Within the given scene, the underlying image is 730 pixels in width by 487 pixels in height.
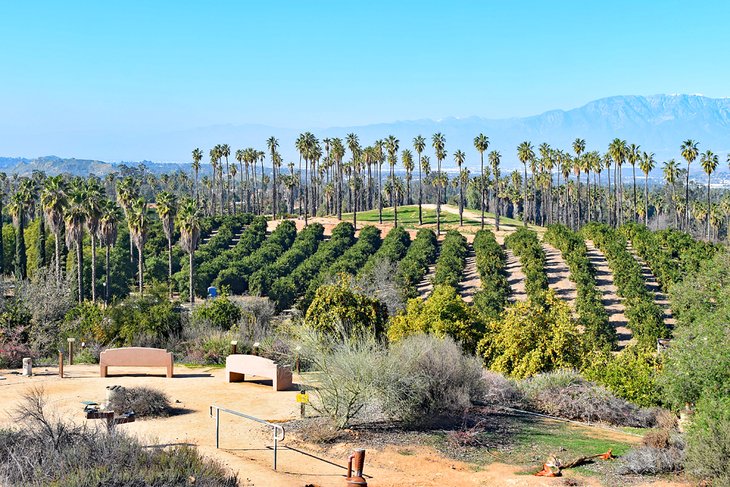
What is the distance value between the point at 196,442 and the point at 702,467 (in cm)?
1116

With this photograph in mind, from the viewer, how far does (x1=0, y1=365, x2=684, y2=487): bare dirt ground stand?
1656 centimetres

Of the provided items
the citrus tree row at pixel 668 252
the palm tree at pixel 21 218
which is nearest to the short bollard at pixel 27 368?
the citrus tree row at pixel 668 252

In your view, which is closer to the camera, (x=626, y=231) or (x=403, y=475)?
(x=403, y=475)

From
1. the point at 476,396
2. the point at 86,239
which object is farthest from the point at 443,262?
the point at 476,396

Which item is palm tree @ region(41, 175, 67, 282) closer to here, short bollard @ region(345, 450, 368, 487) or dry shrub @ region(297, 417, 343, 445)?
dry shrub @ region(297, 417, 343, 445)

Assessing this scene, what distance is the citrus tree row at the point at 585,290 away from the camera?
1848 inches

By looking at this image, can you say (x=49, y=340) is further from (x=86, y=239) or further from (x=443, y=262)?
(x=86, y=239)

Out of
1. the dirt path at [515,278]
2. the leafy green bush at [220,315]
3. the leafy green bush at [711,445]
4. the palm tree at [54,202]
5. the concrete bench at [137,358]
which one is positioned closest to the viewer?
the leafy green bush at [711,445]

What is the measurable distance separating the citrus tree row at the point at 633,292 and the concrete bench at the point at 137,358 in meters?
20.5

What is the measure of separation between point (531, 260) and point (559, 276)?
289 cm

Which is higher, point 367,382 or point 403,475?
point 367,382

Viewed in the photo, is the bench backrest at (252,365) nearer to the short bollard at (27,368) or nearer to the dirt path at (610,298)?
the short bollard at (27,368)

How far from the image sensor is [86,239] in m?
83.1

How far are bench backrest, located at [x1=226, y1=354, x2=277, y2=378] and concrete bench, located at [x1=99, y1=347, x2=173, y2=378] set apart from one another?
7.89 feet
